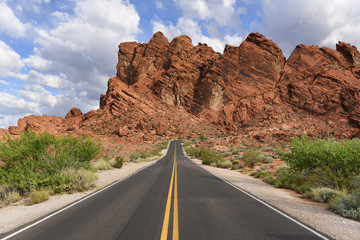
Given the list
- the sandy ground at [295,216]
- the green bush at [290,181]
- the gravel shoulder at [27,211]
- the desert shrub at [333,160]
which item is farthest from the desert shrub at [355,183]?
the gravel shoulder at [27,211]

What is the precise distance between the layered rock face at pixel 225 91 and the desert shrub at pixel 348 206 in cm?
5723

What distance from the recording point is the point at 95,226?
534 cm

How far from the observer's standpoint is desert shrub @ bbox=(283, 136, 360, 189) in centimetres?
994

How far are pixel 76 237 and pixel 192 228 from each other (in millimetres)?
2874

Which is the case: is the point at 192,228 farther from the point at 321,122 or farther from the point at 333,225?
the point at 321,122

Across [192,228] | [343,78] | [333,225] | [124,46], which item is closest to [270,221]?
[333,225]

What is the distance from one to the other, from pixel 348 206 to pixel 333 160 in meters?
3.83

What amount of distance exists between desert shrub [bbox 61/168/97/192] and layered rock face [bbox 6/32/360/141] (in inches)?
2033

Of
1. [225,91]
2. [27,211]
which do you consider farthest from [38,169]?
[225,91]

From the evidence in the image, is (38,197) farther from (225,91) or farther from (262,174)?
(225,91)

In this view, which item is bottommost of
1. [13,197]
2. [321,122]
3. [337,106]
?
[13,197]

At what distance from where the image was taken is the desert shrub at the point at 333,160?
9938mm

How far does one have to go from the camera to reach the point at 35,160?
1019cm

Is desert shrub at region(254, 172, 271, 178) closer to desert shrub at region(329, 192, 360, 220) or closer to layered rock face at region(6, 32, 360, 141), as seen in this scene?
desert shrub at region(329, 192, 360, 220)
